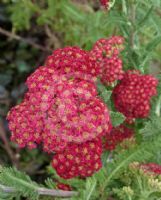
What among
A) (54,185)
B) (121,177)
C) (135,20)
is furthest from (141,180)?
(135,20)

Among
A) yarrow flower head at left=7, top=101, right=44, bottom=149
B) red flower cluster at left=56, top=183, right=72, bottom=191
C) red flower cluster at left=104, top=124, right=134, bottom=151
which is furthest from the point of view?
red flower cluster at left=104, top=124, right=134, bottom=151

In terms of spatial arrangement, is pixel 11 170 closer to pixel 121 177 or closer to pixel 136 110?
pixel 121 177

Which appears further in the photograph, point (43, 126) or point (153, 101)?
point (153, 101)

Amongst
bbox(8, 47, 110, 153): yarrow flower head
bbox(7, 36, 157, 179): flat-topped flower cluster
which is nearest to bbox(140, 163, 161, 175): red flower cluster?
bbox(7, 36, 157, 179): flat-topped flower cluster

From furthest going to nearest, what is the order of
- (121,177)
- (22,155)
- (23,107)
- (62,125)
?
(22,155), (121,177), (23,107), (62,125)

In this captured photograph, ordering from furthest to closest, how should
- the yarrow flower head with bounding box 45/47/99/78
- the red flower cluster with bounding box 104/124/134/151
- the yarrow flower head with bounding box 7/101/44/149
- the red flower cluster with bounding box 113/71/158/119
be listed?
the red flower cluster with bounding box 104/124/134/151 < the red flower cluster with bounding box 113/71/158/119 < the yarrow flower head with bounding box 45/47/99/78 < the yarrow flower head with bounding box 7/101/44/149

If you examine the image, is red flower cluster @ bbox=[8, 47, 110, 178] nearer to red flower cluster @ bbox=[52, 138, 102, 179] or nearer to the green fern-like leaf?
red flower cluster @ bbox=[52, 138, 102, 179]

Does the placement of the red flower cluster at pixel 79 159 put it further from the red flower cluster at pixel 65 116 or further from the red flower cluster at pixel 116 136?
the red flower cluster at pixel 116 136

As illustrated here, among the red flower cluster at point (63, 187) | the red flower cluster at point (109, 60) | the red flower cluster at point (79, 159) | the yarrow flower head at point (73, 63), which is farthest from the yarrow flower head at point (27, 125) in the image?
the red flower cluster at point (109, 60)
